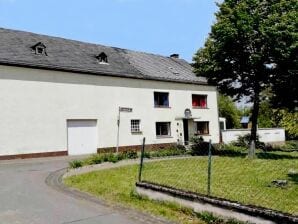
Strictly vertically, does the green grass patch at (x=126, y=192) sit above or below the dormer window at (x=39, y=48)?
below

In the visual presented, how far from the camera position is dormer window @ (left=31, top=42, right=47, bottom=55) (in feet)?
84.5

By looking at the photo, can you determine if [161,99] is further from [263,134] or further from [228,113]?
[228,113]

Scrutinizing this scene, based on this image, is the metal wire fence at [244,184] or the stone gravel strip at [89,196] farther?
the metal wire fence at [244,184]

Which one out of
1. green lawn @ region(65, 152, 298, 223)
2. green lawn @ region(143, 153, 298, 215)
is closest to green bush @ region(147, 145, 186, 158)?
green lawn @ region(65, 152, 298, 223)

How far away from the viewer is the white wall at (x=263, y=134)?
3712cm

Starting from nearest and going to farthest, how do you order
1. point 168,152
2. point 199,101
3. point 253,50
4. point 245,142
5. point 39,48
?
point 253,50
point 168,152
point 39,48
point 245,142
point 199,101

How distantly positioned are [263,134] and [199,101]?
8822 mm

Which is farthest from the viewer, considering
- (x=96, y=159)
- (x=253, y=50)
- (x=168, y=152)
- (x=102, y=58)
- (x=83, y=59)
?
(x=102, y=58)

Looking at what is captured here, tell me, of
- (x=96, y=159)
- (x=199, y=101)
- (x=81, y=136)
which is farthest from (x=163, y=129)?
(x=96, y=159)

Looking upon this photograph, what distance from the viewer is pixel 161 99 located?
3225 centimetres

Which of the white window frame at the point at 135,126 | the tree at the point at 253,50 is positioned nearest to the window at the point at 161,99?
the white window frame at the point at 135,126

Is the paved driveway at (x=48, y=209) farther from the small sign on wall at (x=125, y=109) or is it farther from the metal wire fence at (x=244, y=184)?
the small sign on wall at (x=125, y=109)

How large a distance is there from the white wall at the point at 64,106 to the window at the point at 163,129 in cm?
37

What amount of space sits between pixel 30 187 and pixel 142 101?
1862cm
